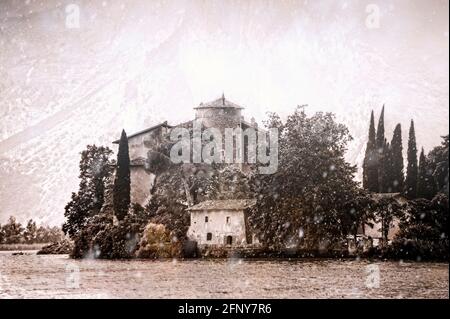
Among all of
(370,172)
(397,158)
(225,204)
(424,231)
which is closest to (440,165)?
(424,231)

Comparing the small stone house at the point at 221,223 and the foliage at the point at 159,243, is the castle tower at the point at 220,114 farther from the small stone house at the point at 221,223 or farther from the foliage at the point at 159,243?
the foliage at the point at 159,243

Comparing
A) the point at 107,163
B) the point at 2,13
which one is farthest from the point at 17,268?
the point at 2,13

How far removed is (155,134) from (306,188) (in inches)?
248

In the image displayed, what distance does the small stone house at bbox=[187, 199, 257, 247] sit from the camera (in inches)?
784

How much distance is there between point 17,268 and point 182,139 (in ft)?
23.8

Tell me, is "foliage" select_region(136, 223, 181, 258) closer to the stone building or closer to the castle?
the castle

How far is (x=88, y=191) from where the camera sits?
22.8m

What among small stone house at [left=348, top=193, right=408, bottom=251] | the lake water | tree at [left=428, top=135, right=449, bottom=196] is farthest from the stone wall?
tree at [left=428, top=135, right=449, bottom=196]

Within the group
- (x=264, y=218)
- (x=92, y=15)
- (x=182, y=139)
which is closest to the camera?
(x=92, y=15)

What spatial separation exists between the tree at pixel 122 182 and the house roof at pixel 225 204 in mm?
2591

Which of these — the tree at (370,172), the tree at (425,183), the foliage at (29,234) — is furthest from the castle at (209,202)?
the tree at (425,183)

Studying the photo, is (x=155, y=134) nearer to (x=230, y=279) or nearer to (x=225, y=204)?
(x=225, y=204)

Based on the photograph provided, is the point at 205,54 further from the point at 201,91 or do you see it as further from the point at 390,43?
the point at 390,43
